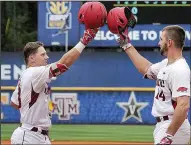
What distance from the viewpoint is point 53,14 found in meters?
16.4

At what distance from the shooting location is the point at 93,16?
15.5 feet

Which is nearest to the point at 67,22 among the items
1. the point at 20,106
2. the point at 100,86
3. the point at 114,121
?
the point at 100,86

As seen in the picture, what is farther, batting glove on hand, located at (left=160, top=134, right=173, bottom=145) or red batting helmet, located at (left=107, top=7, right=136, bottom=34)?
red batting helmet, located at (left=107, top=7, right=136, bottom=34)

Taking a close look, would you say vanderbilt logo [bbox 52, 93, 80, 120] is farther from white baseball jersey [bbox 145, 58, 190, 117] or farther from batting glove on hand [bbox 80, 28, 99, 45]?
white baseball jersey [bbox 145, 58, 190, 117]

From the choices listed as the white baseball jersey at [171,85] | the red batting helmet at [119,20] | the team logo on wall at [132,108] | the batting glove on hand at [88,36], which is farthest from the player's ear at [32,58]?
the team logo on wall at [132,108]

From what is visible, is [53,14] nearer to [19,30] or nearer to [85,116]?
[85,116]

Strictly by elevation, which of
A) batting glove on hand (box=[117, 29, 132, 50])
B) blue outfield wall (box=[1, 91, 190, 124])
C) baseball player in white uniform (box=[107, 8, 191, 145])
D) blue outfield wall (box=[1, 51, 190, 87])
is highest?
batting glove on hand (box=[117, 29, 132, 50])

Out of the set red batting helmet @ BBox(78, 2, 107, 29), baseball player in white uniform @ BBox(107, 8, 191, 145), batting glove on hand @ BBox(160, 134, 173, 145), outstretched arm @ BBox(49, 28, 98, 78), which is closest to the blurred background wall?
red batting helmet @ BBox(78, 2, 107, 29)

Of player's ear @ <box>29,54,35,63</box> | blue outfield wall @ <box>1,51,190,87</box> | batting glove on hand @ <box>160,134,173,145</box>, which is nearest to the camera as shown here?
batting glove on hand @ <box>160,134,173,145</box>

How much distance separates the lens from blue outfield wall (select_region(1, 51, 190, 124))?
15.8m

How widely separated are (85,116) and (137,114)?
1.42 meters

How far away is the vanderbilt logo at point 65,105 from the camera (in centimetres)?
1573

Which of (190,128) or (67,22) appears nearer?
(190,128)

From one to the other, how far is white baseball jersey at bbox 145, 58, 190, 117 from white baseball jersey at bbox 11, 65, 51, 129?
3.34 feet
